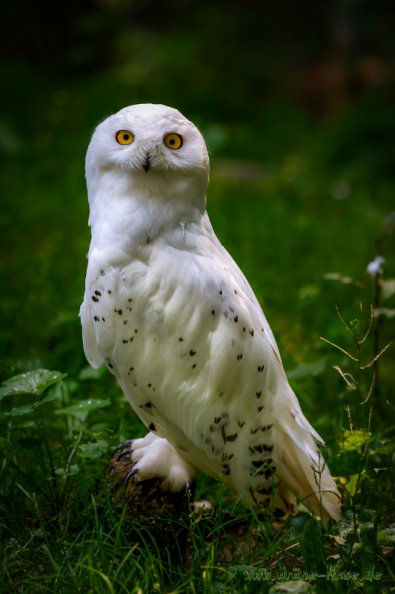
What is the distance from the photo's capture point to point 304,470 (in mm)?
2541

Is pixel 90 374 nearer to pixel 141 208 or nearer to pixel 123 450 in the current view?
pixel 123 450

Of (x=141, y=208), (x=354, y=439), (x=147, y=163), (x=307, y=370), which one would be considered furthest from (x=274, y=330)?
(x=147, y=163)

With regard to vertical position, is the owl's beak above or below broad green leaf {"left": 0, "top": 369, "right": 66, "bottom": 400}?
above

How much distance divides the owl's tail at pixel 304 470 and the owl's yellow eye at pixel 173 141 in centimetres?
88

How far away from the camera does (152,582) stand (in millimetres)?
2375

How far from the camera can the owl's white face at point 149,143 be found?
7.60 ft

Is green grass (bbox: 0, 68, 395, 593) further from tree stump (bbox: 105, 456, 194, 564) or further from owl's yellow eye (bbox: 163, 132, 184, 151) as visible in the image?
owl's yellow eye (bbox: 163, 132, 184, 151)

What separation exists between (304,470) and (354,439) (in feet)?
0.76

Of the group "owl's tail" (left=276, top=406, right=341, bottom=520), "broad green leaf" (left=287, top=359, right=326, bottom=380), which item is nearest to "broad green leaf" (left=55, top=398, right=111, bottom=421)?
"owl's tail" (left=276, top=406, right=341, bottom=520)

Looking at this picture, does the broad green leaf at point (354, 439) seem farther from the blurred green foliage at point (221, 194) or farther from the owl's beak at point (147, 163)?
the owl's beak at point (147, 163)

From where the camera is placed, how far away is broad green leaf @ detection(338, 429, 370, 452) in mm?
2381

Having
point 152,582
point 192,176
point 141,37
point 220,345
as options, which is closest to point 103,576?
point 152,582

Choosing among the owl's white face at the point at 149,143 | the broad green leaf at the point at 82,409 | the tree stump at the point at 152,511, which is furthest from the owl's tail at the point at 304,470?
the owl's white face at the point at 149,143

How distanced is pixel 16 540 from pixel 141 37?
7.64 metres
